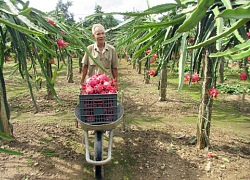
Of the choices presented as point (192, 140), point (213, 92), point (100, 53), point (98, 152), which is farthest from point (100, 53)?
point (192, 140)

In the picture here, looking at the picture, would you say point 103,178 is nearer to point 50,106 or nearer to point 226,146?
point 226,146

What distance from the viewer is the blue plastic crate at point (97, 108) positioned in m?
2.15

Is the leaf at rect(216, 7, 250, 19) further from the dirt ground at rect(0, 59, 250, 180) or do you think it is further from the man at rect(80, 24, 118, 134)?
the man at rect(80, 24, 118, 134)

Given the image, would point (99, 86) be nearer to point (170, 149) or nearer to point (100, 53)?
point (100, 53)

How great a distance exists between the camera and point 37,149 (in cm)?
271

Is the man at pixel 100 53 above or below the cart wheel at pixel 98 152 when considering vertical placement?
above

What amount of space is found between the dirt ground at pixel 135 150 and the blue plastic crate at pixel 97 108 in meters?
0.57

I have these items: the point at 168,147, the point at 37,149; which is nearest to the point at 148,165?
the point at 168,147

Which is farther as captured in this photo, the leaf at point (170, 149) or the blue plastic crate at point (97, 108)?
the leaf at point (170, 149)

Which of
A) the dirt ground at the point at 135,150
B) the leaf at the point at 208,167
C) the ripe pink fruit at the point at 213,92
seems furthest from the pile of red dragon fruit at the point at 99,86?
the leaf at the point at 208,167

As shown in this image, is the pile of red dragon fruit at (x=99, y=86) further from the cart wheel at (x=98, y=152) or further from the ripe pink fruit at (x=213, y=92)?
the ripe pink fruit at (x=213, y=92)

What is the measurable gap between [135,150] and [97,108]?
0.91 m

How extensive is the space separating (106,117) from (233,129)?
2.27m

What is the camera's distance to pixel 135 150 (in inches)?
109
